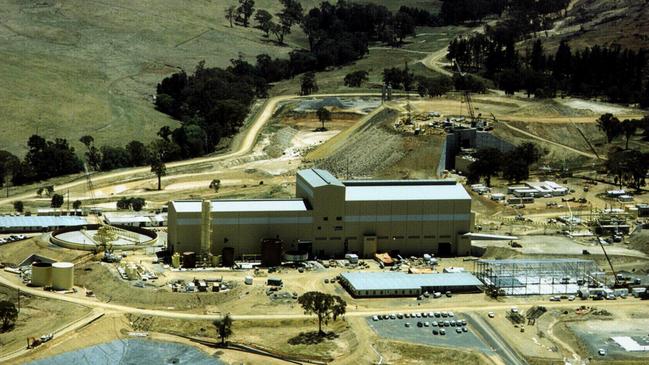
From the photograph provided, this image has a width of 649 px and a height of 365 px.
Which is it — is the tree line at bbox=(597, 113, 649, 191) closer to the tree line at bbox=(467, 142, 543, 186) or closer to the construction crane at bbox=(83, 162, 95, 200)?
the tree line at bbox=(467, 142, 543, 186)

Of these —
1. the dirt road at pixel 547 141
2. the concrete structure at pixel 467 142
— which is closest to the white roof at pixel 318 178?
the concrete structure at pixel 467 142

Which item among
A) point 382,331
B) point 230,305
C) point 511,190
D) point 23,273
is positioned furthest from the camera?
point 511,190

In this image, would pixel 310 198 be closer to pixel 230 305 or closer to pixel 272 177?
pixel 230 305

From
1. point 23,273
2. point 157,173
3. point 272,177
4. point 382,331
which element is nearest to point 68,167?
point 157,173

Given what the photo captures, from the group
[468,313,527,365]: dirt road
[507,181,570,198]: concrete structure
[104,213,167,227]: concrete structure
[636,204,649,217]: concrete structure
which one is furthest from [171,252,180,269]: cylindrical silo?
[636,204,649,217]: concrete structure

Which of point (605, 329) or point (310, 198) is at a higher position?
point (310, 198)

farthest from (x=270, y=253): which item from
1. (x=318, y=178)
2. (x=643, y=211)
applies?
(x=643, y=211)

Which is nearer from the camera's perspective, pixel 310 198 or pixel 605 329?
pixel 605 329

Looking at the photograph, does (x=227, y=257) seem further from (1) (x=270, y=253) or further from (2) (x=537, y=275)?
(2) (x=537, y=275)
